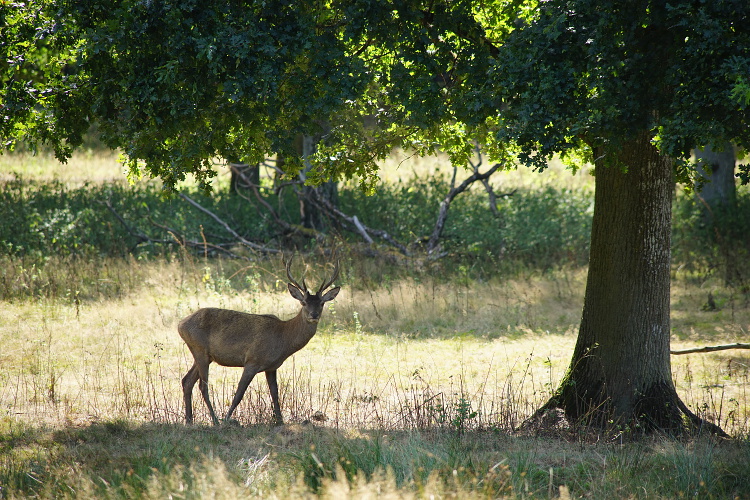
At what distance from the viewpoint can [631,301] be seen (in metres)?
7.96

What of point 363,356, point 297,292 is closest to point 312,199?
point 363,356

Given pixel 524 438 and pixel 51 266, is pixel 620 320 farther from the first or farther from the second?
pixel 51 266

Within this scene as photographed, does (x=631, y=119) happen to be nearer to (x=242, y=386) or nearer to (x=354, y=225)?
(x=242, y=386)

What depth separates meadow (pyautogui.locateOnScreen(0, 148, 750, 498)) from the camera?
5859mm

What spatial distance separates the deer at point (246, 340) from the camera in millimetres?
7996

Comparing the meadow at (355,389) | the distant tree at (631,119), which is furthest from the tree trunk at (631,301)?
the meadow at (355,389)

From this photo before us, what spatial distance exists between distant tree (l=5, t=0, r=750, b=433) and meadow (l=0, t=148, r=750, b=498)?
0.89 m

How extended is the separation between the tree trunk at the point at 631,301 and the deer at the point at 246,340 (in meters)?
3.01

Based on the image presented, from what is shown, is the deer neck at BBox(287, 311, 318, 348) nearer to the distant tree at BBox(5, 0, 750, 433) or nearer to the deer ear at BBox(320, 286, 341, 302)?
the deer ear at BBox(320, 286, 341, 302)

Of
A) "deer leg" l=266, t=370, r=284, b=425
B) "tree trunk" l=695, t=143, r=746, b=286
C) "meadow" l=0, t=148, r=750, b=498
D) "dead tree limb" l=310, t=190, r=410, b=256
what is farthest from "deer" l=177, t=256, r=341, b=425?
"tree trunk" l=695, t=143, r=746, b=286

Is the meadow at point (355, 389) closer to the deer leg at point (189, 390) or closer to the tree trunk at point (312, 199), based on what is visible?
the deer leg at point (189, 390)

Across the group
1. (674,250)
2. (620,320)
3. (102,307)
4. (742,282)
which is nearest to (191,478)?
(620,320)

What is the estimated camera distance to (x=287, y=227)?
1852 centimetres

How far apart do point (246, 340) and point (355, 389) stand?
6.15ft
